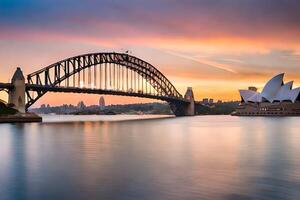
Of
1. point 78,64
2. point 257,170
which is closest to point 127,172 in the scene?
point 257,170

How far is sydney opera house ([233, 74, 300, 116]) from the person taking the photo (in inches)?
5723

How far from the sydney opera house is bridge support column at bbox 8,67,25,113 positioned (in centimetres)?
8735

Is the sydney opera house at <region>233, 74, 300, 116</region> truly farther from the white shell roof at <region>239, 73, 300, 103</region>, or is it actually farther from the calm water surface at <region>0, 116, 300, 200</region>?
the calm water surface at <region>0, 116, 300, 200</region>

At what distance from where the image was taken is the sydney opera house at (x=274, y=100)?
145 m

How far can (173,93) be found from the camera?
5655 inches

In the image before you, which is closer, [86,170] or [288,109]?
[86,170]

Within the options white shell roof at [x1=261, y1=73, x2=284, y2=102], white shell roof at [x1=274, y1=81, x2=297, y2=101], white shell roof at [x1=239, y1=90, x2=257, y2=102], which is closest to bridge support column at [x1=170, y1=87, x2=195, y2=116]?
white shell roof at [x1=239, y1=90, x2=257, y2=102]

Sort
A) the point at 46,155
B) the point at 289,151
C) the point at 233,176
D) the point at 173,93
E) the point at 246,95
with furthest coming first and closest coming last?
the point at 246,95 < the point at 173,93 < the point at 289,151 < the point at 46,155 < the point at 233,176

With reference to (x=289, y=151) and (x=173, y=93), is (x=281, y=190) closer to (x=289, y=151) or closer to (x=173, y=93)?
(x=289, y=151)

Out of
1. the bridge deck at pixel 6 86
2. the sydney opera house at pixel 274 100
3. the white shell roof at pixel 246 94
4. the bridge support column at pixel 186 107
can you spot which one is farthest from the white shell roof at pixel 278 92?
the bridge deck at pixel 6 86

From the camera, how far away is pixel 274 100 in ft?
492

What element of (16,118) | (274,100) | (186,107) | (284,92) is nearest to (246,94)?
(274,100)

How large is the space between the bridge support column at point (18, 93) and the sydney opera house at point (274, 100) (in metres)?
87.3

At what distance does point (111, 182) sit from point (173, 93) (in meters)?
127
